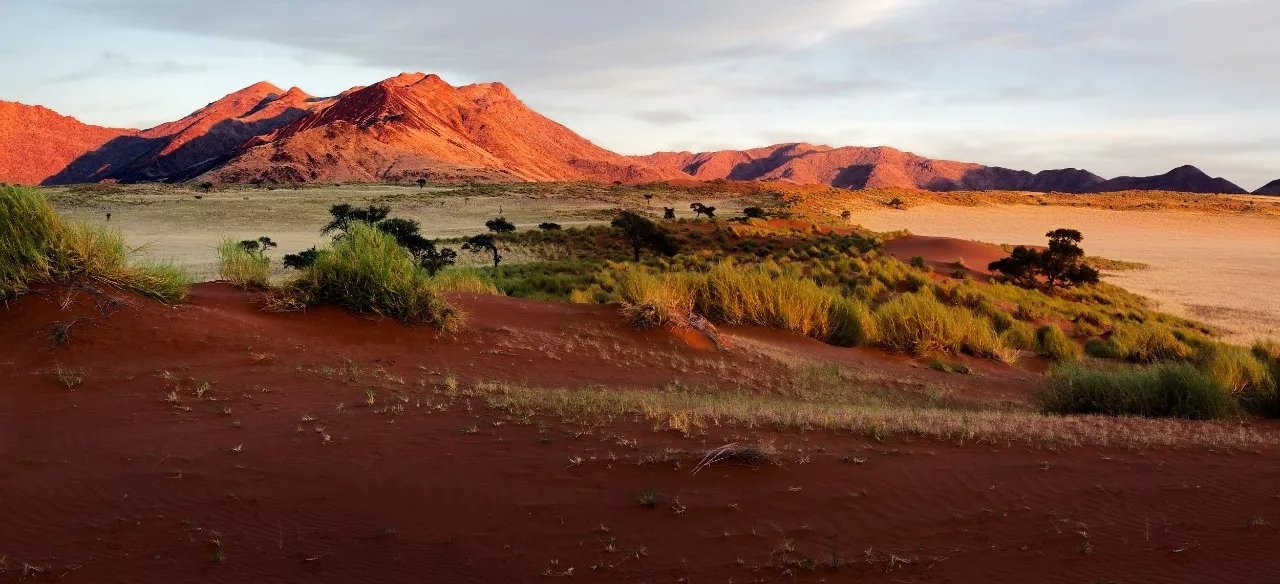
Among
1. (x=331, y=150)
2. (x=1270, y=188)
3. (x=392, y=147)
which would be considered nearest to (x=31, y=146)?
(x=331, y=150)

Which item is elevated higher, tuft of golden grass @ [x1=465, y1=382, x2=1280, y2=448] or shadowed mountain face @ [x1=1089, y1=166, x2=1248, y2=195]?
shadowed mountain face @ [x1=1089, y1=166, x2=1248, y2=195]

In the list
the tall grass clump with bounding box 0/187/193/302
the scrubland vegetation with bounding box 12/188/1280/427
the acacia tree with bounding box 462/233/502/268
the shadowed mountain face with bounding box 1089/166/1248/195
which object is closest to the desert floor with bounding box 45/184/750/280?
the acacia tree with bounding box 462/233/502/268

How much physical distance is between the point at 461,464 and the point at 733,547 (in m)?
2.27

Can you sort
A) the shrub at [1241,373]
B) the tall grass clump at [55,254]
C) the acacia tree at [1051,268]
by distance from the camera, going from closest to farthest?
the tall grass clump at [55,254] → the shrub at [1241,373] → the acacia tree at [1051,268]

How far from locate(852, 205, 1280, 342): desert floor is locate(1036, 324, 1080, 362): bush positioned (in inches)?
248

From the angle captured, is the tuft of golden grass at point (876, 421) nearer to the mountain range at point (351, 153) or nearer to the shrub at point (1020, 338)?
the shrub at point (1020, 338)

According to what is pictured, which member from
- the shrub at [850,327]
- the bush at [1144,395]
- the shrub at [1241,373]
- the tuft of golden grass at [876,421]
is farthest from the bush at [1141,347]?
the tuft of golden grass at [876,421]

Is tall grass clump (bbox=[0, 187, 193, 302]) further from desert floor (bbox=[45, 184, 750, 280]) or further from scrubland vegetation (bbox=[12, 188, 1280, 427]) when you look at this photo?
desert floor (bbox=[45, 184, 750, 280])

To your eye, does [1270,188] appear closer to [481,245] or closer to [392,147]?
[392,147]

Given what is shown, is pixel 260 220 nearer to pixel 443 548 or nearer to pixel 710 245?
pixel 710 245

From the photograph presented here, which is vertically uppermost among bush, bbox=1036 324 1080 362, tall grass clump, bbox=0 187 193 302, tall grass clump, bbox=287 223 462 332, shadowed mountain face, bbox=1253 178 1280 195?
shadowed mountain face, bbox=1253 178 1280 195

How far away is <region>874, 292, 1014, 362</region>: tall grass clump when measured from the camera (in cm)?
1620

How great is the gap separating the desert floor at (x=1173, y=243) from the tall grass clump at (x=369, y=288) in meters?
20.4

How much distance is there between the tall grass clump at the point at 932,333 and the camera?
16.2 meters
